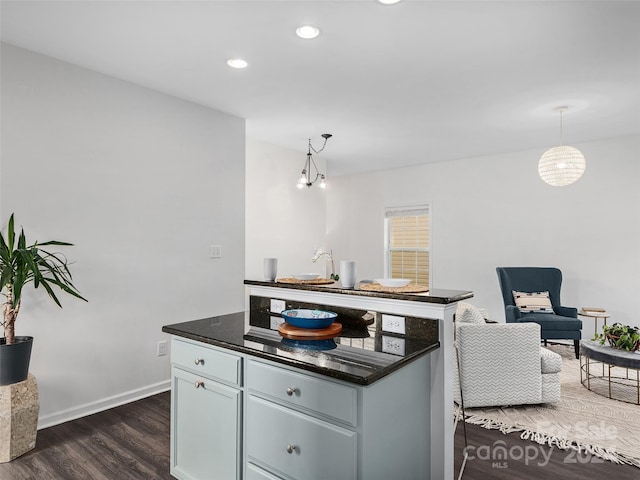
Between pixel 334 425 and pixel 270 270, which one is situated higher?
pixel 270 270

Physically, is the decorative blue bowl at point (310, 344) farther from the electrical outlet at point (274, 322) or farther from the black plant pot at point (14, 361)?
the black plant pot at point (14, 361)

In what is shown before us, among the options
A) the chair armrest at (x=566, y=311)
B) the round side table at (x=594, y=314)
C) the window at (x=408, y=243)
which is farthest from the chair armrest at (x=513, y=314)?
the window at (x=408, y=243)

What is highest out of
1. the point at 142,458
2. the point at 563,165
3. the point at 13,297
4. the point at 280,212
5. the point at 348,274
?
the point at 563,165

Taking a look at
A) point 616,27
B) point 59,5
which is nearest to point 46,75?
point 59,5

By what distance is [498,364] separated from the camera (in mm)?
2990

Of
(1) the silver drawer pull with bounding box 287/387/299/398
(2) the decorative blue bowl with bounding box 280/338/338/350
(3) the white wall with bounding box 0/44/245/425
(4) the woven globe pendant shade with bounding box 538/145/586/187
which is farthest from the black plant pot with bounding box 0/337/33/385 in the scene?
(4) the woven globe pendant shade with bounding box 538/145/586/187

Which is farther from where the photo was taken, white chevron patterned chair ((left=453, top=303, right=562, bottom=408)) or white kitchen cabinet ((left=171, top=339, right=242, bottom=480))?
white chevron patterned chair ((left=453, top=303, right=562, bottom=408))

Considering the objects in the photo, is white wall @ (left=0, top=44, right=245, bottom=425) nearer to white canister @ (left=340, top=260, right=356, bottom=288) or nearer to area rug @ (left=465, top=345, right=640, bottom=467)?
white canister @ (left=340, top=260, right=356, bottom=288)

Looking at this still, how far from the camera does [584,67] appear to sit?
2988 mm

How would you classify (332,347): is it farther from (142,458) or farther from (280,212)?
(280,212)

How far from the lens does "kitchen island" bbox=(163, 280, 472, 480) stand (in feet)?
4.74

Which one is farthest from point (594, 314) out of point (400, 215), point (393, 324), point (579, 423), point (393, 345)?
point (393, 345)

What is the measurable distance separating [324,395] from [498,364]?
80.2 inches

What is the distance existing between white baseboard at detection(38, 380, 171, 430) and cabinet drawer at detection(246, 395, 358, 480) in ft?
6.29
